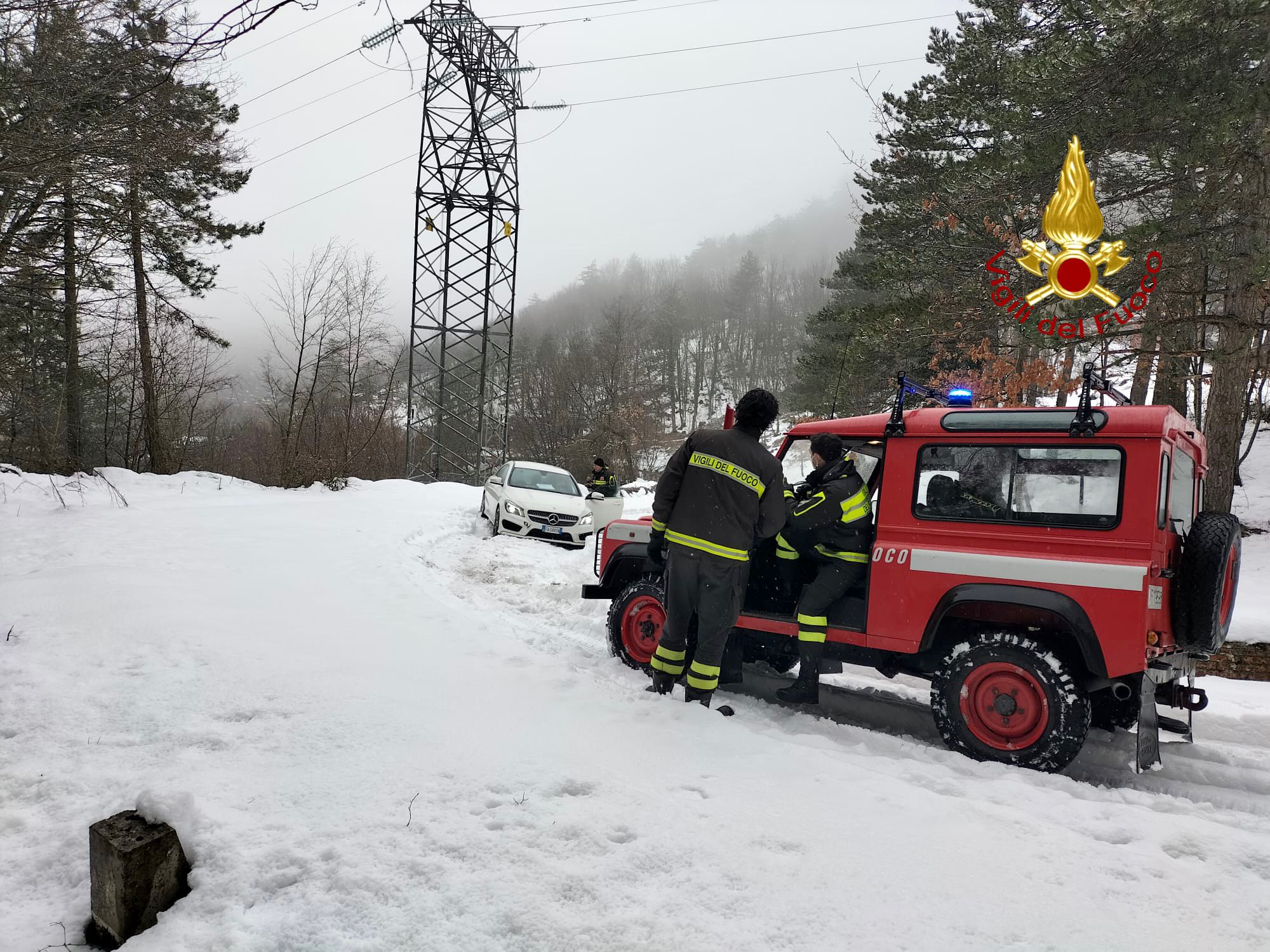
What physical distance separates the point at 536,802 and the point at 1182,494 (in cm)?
423

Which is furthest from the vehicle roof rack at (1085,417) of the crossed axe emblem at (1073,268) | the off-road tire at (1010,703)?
the crossed axe emblem at (1073,268)

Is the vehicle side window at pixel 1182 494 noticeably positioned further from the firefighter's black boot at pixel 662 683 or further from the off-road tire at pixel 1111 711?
the firefighter's black boot at pixel 662 683

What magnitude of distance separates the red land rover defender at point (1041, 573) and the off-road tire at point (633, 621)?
1.40 metres

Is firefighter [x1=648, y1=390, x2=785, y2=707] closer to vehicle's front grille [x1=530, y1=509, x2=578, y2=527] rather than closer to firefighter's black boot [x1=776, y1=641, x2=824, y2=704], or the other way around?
firefighter's black boot [x1=776, y1=641, x2=824, y2=704]

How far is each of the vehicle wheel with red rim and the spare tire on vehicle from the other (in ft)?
10.6

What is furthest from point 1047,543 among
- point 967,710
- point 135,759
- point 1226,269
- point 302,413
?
point 302,413

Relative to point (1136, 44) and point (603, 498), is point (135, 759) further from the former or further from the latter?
point (1136, 44)

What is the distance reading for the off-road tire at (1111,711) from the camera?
4.35 meters

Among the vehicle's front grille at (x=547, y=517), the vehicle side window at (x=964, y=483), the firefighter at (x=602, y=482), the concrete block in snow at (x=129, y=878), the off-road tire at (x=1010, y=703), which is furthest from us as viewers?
the firefighter at (x=602, y=482)

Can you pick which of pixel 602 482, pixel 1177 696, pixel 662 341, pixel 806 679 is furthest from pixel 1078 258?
pixel 662 341

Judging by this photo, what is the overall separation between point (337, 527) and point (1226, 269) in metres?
11.7

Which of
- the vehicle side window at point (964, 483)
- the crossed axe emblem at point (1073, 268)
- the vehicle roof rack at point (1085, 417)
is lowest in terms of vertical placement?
the vehicle side window at point (964, 483)

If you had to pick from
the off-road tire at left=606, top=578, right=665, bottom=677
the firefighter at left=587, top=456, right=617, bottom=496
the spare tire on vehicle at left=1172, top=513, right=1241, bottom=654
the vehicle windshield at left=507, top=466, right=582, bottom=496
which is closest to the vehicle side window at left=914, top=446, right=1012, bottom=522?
the spare tire on vehicle at left=1172, top=513, right=1241, bottom=654

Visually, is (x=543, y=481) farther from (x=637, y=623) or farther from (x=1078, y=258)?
(x=1078, y=258)
